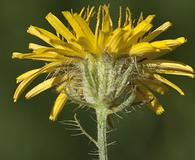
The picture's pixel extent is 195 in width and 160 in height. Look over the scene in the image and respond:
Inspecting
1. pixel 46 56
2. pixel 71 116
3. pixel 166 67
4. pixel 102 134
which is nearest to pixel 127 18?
pixel 166 67

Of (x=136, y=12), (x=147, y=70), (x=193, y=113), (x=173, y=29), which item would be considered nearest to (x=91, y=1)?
(x=136, y=12)

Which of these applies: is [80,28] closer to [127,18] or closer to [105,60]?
[105,60]

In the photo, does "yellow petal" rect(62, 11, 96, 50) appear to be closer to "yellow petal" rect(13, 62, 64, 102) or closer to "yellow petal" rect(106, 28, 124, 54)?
"yellow petal" rect(106, 28, 124, 54)

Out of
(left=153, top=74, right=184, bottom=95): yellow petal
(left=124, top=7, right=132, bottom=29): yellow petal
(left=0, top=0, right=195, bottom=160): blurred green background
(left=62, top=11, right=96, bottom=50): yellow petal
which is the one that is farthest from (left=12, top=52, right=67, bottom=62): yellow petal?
(left=0, top=0, right=195, bottom=160): blurred green background

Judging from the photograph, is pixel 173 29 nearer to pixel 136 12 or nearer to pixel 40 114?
pixel 136 12

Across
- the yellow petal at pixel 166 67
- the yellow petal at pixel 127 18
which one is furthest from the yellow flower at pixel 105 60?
the yellow petal at pixel 127 18
